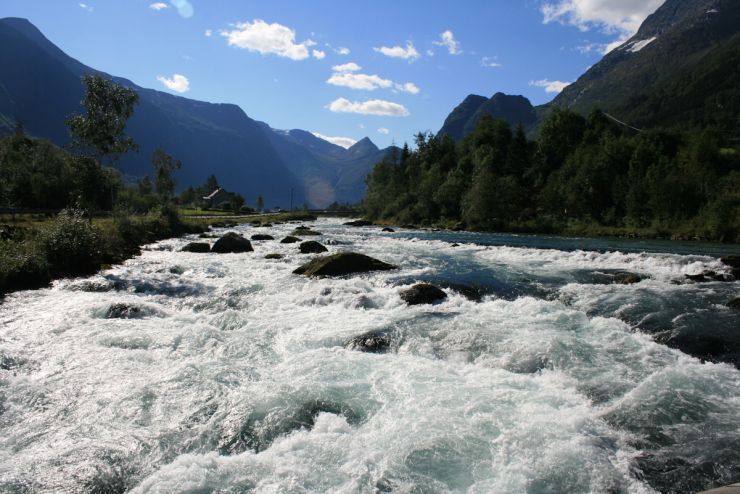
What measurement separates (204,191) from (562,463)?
607 ft

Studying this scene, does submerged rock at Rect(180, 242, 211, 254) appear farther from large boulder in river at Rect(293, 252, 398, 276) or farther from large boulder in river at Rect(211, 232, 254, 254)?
large boulder in river at Rect(293, 252, 398, 276)

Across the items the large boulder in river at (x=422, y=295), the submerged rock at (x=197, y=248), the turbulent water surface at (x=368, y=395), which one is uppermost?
the large boulder in river at (x=422, y=295)

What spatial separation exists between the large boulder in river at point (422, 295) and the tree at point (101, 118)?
33.0 m

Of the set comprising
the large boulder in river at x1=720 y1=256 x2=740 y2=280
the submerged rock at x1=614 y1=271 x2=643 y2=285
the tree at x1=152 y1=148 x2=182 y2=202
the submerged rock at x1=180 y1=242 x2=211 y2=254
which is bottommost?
the submerged rock at x1=180 y1=242 x2=211 y2=254

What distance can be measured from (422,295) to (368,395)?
28.8 feet

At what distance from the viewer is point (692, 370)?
10648mm

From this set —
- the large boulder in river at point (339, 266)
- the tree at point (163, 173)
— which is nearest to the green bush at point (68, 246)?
the large boulder in river at point (339, 266)

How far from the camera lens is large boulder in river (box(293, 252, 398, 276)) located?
24.0m

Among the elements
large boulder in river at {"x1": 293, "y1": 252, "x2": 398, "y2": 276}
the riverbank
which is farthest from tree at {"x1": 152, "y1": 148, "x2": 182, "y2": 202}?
large boulder in river at {"x1": 293, "y1": 252, "x2": 398, "y2": 276}

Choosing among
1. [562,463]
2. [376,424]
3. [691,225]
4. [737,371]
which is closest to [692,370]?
[737,371]

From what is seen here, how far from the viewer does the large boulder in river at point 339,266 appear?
2405 cm

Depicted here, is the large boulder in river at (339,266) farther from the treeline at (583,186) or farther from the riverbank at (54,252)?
the treeline at (583,186)

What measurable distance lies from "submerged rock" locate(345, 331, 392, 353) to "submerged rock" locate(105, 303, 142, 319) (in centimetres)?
827

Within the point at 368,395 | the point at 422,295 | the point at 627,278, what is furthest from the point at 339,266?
the point at 368,395
